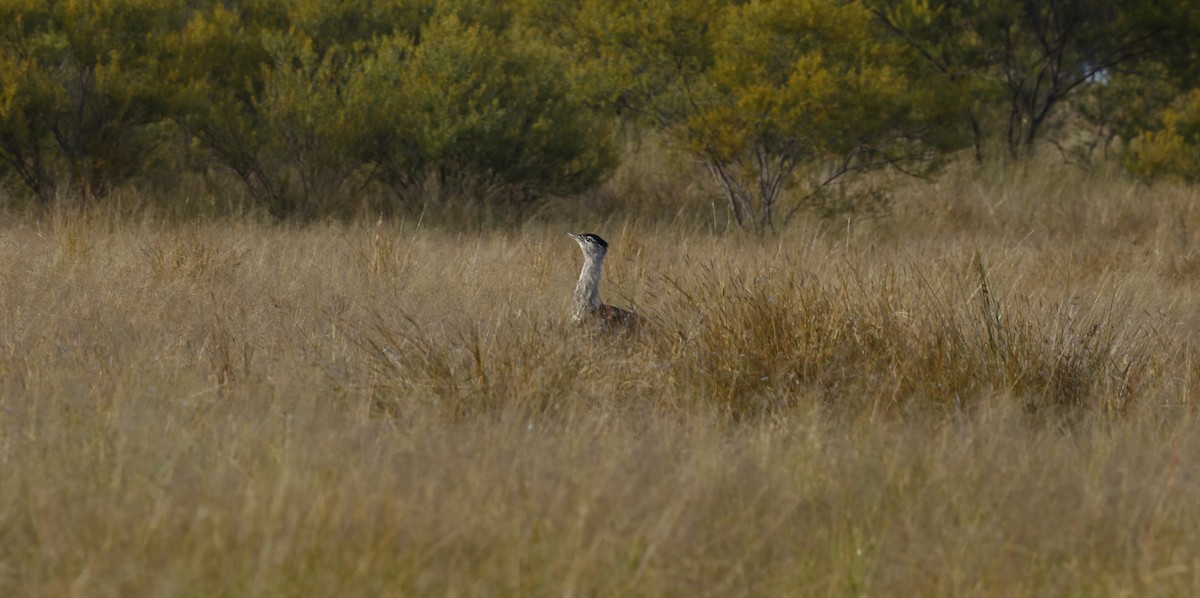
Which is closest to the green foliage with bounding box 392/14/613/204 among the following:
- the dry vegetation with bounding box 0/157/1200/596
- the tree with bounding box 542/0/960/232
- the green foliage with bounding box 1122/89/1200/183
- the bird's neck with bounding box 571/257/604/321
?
the tree with bounding box 542/0/960/232

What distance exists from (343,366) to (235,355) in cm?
51

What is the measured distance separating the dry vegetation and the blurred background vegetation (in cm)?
500

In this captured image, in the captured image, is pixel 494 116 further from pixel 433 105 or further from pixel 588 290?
pixel 588 290

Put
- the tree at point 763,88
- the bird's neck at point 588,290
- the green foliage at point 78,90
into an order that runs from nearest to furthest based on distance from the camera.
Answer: the bird's neck at point 588,290, the green foliage at point 78,90, the tree at point 763,88

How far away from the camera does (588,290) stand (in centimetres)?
568

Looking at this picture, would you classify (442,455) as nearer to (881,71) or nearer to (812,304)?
(812,304)

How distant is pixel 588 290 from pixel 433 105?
700 cm

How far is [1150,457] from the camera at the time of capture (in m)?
3.75

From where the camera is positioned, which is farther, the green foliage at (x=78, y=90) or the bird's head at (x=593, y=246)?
the green foliage at (x=78, y=90)

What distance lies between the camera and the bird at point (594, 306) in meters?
5.39

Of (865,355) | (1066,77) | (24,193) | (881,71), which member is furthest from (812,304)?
(1066,77)

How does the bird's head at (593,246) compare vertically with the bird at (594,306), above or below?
above

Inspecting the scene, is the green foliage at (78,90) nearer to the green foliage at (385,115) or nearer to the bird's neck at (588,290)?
the green foliage at (385,115)

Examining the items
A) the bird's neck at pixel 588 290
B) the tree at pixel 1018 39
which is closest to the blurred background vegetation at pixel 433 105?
the tree at pixel 1018 39
